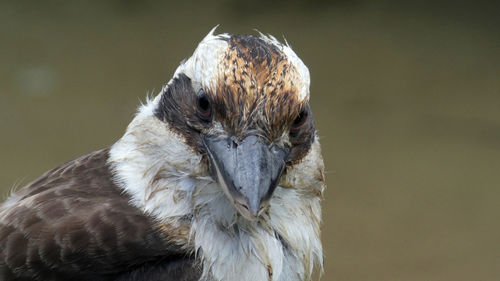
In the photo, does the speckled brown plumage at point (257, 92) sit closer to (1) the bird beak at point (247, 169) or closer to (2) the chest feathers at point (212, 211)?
(1) the bird beak at point (247, 169)

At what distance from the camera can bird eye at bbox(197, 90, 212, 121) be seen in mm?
2215

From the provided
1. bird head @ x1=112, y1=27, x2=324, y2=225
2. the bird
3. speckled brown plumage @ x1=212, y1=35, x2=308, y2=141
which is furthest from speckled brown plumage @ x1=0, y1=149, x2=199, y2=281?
speckled brown plumage @ x1=212, y1=35, x2=308, y2=141

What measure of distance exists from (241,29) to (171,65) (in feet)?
2.44

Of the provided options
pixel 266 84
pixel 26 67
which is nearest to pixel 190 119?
pixel 266 84

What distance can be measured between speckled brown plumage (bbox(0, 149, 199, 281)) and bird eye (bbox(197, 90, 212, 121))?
382 mm

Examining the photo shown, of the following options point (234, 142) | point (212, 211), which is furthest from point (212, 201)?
point (234, 142)

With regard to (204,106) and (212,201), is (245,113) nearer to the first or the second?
(204,106)

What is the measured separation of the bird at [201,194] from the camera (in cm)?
215

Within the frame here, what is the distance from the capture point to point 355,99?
5785 mm

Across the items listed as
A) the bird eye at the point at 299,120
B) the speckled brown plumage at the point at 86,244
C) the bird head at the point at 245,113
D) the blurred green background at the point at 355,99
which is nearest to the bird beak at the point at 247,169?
the bird head at the point at 245,113

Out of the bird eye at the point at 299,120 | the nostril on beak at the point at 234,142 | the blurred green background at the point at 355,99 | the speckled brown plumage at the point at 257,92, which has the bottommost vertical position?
the blurred green background at the point at 355,99

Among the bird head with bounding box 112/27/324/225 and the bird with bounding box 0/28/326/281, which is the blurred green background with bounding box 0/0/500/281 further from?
the bird head with bounding box 112/27/324/225

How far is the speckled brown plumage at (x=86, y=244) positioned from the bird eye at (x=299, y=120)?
522mm

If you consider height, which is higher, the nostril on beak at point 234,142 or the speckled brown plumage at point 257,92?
the speckled brown plumage at point 257,92
